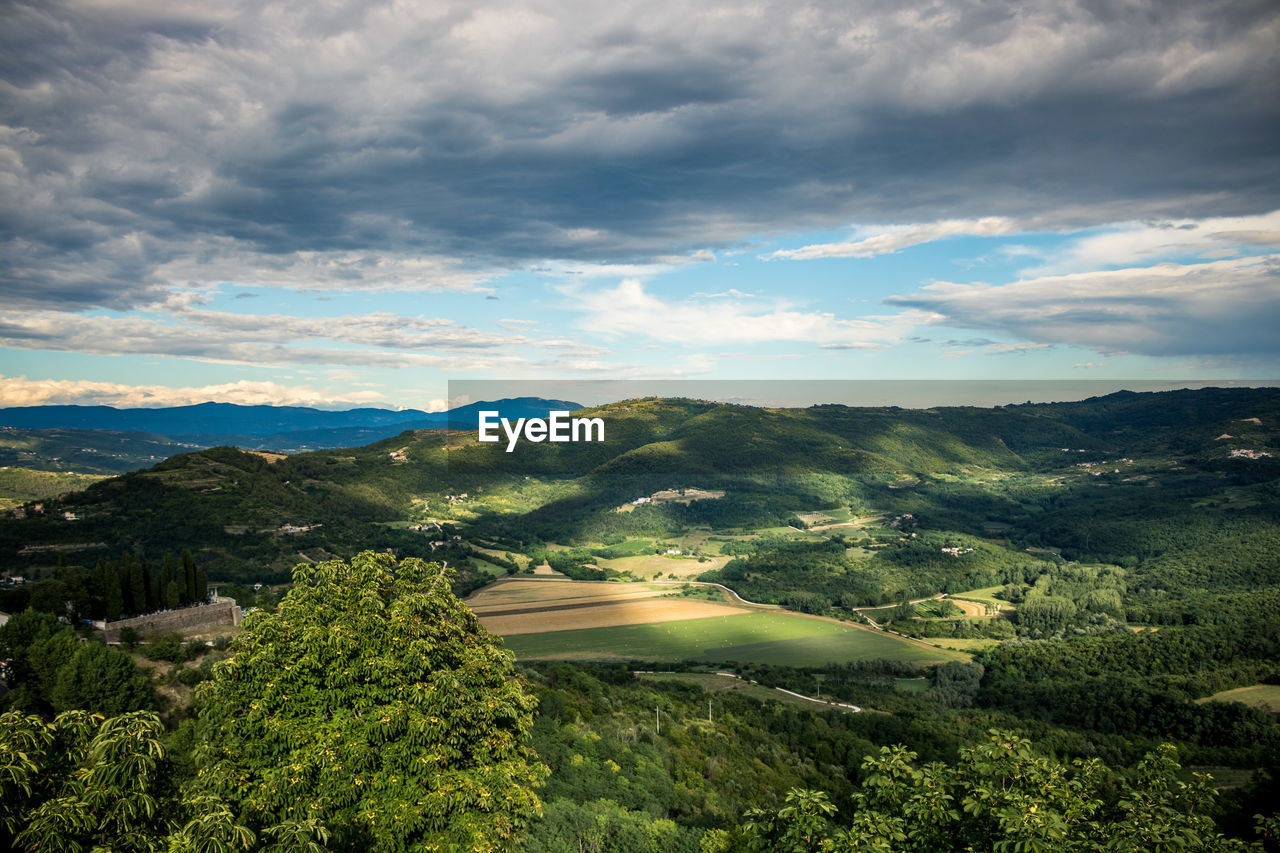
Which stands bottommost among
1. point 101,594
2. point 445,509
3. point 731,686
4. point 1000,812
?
point 731,686

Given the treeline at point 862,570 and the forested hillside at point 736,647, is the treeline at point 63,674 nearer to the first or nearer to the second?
the forested hillside at point 736,647

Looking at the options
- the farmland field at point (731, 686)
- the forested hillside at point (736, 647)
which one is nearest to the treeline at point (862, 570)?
the forested hillside at point (736, 647)

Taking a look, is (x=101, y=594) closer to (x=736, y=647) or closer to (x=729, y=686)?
(x=729, y=686)

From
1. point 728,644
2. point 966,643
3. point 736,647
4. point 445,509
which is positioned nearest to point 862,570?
point 966,643

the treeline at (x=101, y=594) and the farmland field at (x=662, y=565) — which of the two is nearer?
the treeline at (x=101, y=594)

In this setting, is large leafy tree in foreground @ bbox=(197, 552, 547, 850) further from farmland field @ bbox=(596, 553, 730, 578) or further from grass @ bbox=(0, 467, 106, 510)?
grass @ bbox=(0, 467, 106, 510)

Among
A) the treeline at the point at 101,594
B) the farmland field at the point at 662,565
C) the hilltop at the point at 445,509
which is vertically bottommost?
the farmland field at the point at 662,565

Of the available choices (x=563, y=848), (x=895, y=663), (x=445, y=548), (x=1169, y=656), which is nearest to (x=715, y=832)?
(x=563, y=848)

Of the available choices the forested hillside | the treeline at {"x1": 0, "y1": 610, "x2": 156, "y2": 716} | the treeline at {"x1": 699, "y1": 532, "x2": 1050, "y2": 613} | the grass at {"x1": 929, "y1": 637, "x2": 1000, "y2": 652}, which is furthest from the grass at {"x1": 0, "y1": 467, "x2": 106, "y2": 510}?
the grass at {"x1": 929, "y1": 637, "x2": 1000, "y2": 652}
